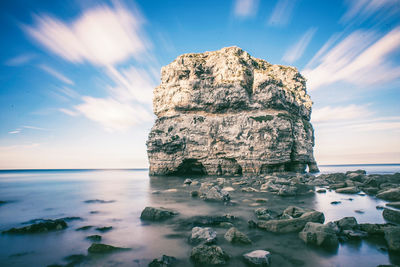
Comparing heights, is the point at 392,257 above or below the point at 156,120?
below

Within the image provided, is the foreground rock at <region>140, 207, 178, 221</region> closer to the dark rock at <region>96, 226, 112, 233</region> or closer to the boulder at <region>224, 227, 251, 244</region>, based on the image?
the dark rock at <region>96, 226, 112, 233</region>

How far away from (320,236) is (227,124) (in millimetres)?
33849

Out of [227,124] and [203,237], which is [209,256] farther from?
[227,124]

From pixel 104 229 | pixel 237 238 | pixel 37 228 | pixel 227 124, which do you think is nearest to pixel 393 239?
pixel 237 238

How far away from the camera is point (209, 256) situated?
16.4 ft

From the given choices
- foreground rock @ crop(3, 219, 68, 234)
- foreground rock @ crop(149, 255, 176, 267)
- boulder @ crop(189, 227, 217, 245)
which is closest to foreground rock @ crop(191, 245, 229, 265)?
foreground rock @ crop(149, 255, 176, 267)

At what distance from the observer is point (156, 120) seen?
44219 millimetres

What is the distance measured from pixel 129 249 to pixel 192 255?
7.39ft

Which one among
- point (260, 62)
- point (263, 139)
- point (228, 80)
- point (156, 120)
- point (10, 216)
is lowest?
point (10, 216)

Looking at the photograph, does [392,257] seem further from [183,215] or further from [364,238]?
[183,215]

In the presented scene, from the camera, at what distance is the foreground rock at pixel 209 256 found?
194 inches

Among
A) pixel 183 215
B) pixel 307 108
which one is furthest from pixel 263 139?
pixel 183 215

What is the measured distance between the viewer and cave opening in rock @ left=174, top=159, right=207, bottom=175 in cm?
4093

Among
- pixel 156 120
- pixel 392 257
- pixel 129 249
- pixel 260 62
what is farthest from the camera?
pixel 260 62
